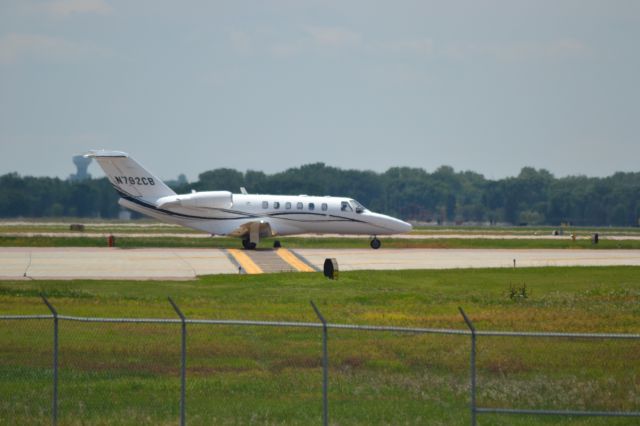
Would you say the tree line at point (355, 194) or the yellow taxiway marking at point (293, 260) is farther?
the tree line at point (355, 194)

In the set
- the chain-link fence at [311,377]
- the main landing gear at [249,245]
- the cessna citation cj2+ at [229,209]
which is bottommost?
the chain-link fence at [311,377]

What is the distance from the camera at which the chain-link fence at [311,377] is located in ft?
51.8

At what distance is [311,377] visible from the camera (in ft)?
60.1

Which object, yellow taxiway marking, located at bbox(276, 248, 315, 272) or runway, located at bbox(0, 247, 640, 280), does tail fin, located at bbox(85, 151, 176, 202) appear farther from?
yellow taxiway marking, located at bbox(276, 248, 315, 272)

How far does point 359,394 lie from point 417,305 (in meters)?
13.8

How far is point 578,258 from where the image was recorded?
53.2 meters

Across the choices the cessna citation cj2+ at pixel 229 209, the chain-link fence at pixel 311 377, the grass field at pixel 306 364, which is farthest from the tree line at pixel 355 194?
the chain-link fence at pixel 311 377

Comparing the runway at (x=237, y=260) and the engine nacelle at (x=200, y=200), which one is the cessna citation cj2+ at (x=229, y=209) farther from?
the runway at (x=237, y=260)

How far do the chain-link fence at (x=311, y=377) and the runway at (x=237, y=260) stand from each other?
704 inches

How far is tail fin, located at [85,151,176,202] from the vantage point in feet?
184

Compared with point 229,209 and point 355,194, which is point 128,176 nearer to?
point 229,209

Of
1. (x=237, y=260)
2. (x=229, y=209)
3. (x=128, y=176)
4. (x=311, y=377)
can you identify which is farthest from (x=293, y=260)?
(x=311, y=377)

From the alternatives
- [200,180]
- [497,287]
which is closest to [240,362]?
[497,287]

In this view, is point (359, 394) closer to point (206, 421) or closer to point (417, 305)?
point (206, 421)
